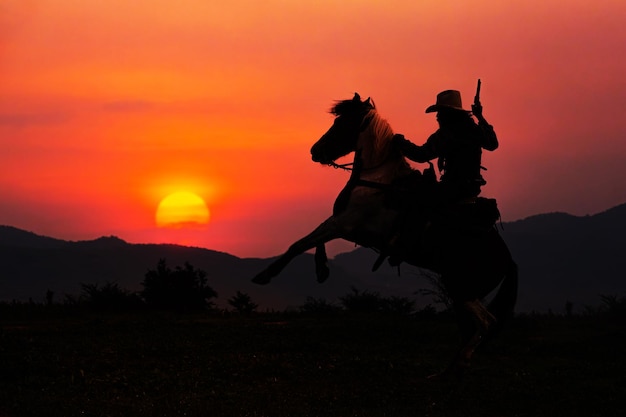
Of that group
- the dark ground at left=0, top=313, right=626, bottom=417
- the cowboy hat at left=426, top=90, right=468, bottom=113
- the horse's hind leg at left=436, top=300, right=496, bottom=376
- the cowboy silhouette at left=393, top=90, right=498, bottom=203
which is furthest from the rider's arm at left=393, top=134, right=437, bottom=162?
the dark ground at left=0, top=313, right=626, bottom=417

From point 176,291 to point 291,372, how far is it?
59.2 ft

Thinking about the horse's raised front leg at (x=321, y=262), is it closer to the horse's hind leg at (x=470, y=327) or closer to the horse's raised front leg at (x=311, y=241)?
the horse's raised front leg at (x=311, y=241)

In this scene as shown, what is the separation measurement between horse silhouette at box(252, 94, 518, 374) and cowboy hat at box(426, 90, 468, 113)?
0.86 metres

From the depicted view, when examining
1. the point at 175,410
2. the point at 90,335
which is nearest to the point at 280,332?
the point at 90,335

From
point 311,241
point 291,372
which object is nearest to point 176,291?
point 291,372

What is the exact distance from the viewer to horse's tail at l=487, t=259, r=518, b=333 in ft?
47.0

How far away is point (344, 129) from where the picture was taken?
574 inches

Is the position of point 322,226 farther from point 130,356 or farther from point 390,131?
point 130,356

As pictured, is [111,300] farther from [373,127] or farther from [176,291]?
[373,127]

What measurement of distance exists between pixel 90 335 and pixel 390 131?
8.94 metres

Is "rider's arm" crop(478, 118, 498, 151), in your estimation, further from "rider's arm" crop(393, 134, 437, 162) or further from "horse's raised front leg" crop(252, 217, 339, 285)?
"horse's raised front leg" crop(252, 217, 339, 285)

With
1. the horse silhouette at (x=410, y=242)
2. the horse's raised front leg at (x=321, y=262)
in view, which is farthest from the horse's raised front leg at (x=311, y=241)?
the horse's raised front leg at (x=321, y=262)

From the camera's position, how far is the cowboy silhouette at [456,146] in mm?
13734

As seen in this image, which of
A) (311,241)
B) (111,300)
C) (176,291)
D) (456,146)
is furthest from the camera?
(176,291)
